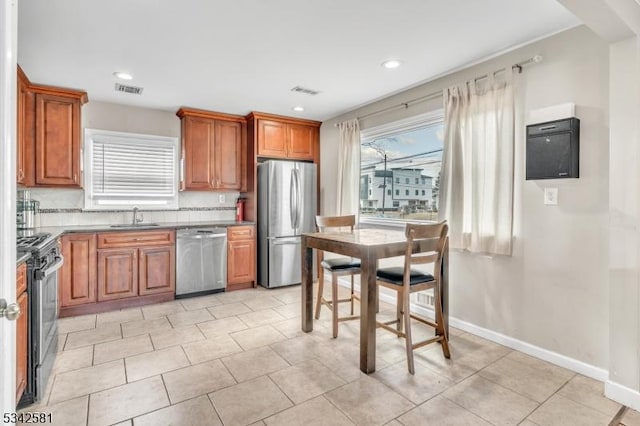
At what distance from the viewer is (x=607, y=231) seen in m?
2.27

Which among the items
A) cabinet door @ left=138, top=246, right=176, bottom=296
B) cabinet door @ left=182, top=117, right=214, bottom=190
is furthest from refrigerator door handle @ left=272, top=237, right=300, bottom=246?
cabinet door @ left=138, top=246, right=176, bottom=296

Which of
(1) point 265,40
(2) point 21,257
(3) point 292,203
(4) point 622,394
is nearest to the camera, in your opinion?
(2) point 21,257

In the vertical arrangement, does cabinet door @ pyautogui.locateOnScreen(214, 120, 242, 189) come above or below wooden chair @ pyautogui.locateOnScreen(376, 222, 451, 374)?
above

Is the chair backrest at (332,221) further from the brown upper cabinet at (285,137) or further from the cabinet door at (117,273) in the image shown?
the cabinet door at (117,273)

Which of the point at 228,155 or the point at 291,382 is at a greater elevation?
the point at 228,155

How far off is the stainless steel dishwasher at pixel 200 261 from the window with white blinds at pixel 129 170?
0.73 meters

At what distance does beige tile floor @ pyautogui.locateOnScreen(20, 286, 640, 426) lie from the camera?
1952 mm

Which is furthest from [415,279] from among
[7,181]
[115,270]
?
[115,270]

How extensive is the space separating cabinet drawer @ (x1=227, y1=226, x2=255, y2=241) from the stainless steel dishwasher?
0.09 m

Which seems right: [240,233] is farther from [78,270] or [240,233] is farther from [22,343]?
[22,343]

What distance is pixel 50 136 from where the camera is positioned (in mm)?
3680

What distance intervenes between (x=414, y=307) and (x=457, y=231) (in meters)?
1.02

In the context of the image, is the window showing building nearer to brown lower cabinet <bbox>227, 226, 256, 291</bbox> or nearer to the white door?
brown lower cabinet <bbox>227, 226, 256, 291</bbox>

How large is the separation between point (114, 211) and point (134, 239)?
706 mm
